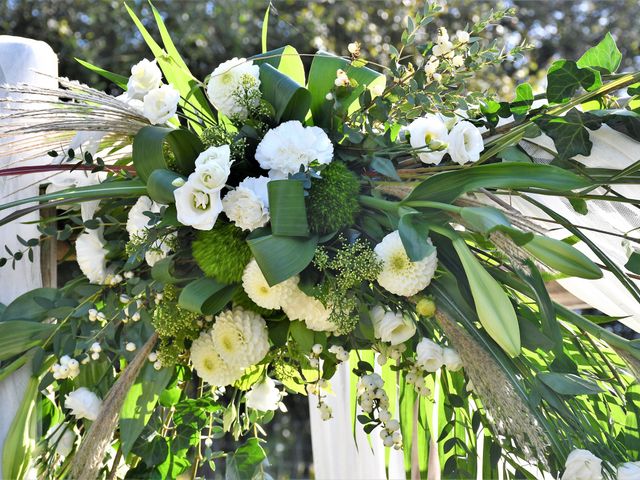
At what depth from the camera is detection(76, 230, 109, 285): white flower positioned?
1041mm

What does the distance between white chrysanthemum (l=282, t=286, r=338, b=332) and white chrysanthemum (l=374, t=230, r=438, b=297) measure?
89mm

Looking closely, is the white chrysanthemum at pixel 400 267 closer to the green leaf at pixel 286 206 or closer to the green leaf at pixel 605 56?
the green leaf at pixel 286 206

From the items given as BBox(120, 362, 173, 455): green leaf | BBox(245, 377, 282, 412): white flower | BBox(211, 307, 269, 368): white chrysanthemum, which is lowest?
BBox(245, 377, 282, 412): white flower

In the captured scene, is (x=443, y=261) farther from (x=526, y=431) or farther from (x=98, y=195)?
(x=98, y=195)

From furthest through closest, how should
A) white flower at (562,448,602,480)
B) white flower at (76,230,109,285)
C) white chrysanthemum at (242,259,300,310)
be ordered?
1. white flower at (76,230,109,285)
2. white chrysanthemum at (242,259,300,310)
3. white flower at (562,448,602,480)

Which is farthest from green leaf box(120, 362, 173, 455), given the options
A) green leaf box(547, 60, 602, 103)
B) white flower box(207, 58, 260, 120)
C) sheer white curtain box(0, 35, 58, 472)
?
green leaf box(547, 60, 602, 103)

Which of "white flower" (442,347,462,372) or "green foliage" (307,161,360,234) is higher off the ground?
"green foliage" (307,161,360,234)

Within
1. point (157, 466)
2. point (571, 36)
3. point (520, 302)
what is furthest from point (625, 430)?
point (571, 36)

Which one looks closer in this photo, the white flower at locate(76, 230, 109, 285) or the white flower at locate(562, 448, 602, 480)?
the white flower at locate(562, 448, 602, 480)

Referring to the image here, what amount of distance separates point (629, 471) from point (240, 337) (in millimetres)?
454

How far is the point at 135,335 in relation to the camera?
1020 mm

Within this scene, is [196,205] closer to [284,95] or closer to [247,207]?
[247,207]

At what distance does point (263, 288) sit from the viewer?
924 millimetres

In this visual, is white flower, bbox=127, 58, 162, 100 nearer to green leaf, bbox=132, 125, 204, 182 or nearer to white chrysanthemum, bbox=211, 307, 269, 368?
green leaf, bbox=132, 125, 204, 182
